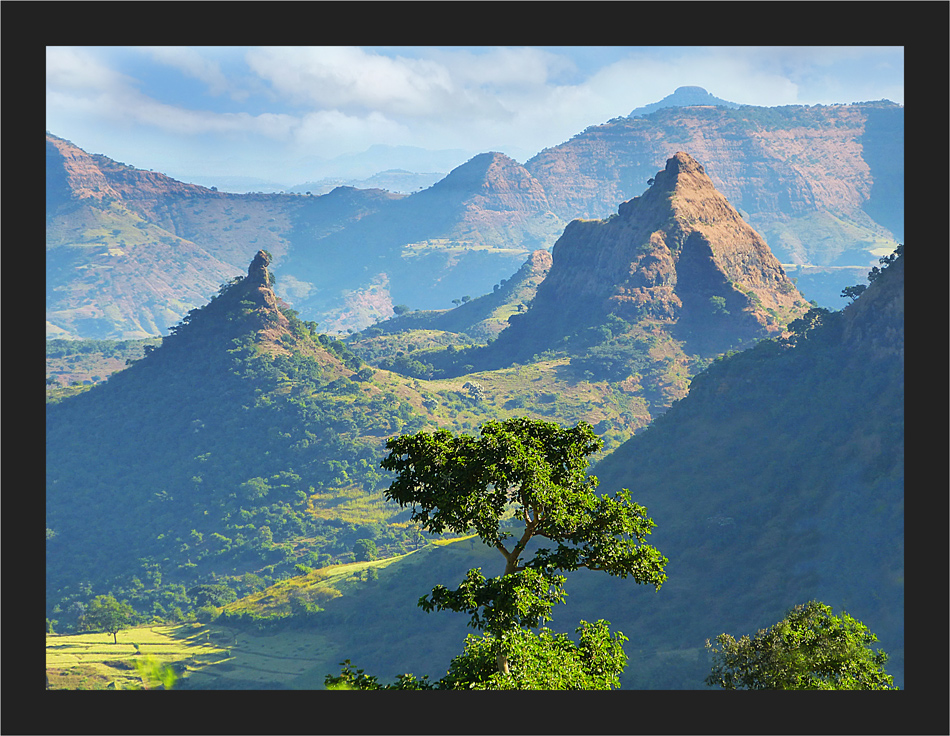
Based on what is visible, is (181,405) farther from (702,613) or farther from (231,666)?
(702,613)

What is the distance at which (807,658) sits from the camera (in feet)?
82.8

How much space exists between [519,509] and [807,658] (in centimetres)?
→ 925

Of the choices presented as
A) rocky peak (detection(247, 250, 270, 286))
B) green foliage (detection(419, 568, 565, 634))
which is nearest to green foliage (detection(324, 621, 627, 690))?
green foliage (detection(419, 568, 565, 634))

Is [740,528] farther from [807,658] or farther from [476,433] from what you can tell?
[476,433]

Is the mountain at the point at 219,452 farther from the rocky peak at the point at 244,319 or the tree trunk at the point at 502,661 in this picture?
the tree trunk at the point at 502,661

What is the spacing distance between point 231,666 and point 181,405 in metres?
82.2

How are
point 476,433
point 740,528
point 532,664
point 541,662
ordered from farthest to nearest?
point 476,433, point 740,528, point 541,662, point 532,664

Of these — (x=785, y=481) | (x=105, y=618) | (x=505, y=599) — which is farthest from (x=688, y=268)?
(x=505, y=599)

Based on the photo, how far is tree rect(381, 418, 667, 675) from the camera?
2295 cm
